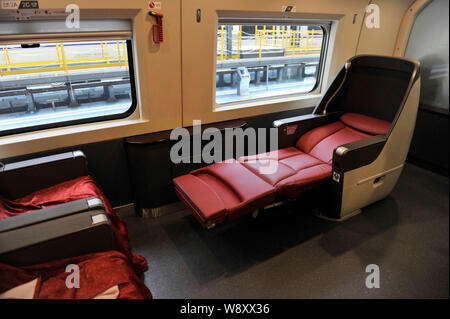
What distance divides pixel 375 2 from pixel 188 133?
2.83 meters

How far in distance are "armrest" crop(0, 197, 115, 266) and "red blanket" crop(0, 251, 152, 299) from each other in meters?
0.05

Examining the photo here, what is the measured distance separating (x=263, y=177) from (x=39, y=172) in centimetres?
181

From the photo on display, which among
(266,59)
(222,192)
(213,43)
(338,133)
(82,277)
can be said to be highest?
(213,43)

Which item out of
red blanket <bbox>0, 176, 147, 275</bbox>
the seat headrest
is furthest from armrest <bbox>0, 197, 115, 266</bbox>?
the seat headrest

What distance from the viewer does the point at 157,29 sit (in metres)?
2.40

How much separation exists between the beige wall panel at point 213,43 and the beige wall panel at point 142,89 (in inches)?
3.8

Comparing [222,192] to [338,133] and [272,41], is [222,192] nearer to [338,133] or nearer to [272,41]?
[338,133]

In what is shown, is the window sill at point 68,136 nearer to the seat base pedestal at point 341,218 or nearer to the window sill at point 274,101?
the window sill at point 274,101

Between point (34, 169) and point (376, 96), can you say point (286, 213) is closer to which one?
point (376, 96)

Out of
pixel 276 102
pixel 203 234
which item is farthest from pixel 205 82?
pixel 203 234

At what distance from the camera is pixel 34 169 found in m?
2.23

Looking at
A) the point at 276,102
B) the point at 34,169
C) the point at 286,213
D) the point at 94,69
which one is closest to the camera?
the point at 34,169

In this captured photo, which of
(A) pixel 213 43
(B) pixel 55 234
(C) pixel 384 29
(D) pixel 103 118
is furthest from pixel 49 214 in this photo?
(C) pixel 384 29

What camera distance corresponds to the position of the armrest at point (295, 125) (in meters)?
3.09
